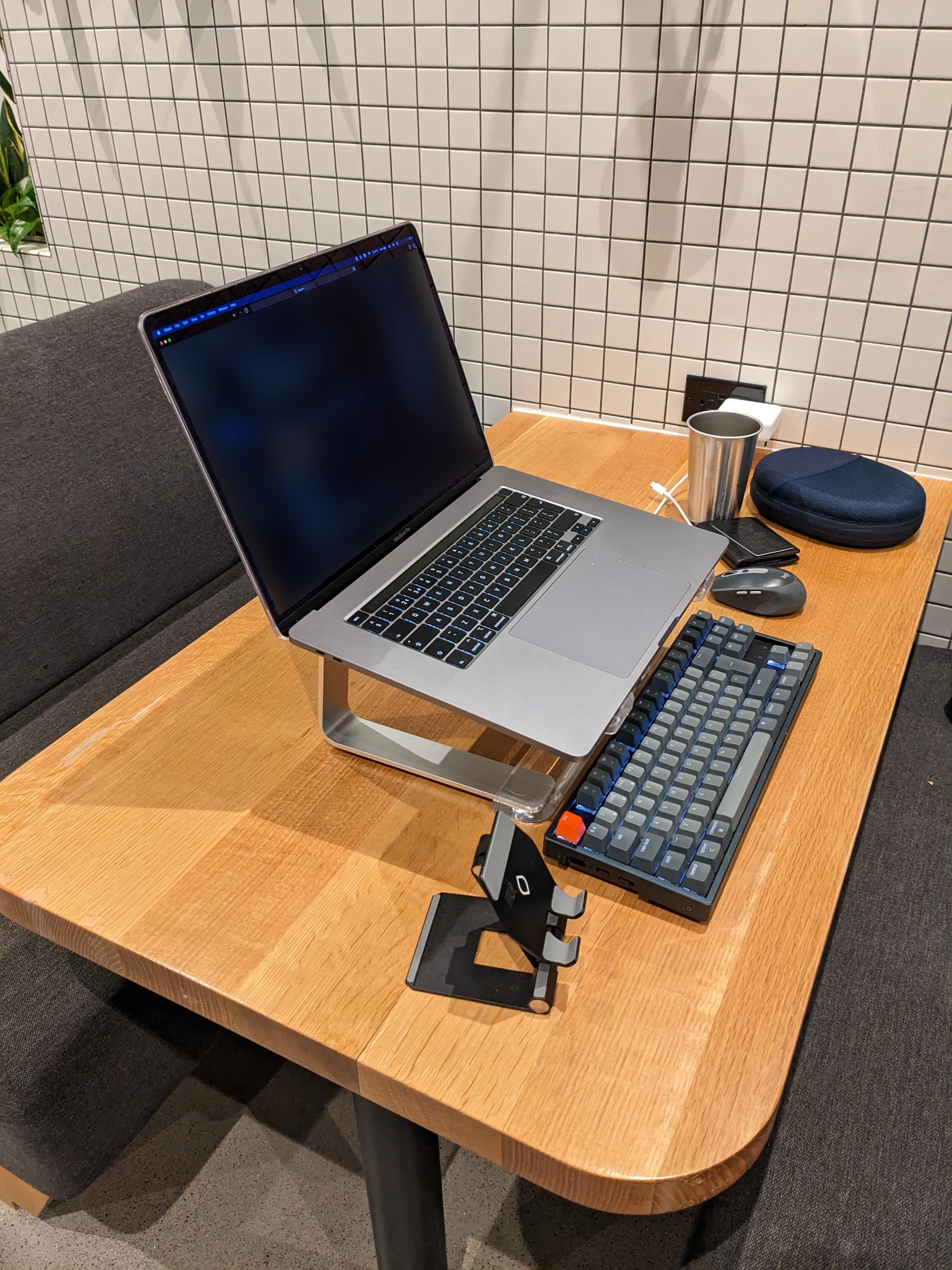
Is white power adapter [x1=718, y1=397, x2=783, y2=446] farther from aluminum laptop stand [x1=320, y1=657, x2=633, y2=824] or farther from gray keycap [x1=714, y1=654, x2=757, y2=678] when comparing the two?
aluminum laptop stand [x1=320, y1=657, x2=633, y2=824]

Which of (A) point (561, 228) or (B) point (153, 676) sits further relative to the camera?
(A) point (561, 228)

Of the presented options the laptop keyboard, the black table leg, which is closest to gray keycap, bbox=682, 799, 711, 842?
the laptop keyboard

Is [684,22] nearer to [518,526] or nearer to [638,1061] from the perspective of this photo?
[518,526]

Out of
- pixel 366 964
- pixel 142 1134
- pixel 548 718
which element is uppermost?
pixel 548 718

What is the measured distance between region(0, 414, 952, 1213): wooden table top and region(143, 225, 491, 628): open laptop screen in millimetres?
178

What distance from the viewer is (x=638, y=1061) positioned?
0.58m

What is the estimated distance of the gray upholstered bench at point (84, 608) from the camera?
1.01 metres

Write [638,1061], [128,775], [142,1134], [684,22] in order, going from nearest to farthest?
[638,1061] → [128,775] → [684,22] → [142,1134]

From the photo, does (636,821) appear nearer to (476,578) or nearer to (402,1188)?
(476,578)

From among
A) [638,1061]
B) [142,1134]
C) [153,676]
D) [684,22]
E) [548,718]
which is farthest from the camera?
[142,1134]

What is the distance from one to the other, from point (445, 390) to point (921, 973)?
75cm

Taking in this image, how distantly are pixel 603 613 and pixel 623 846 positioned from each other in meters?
0.23

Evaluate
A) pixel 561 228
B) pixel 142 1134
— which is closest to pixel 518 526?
pixel 561 228

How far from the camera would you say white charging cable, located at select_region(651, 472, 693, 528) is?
4.00 feet
